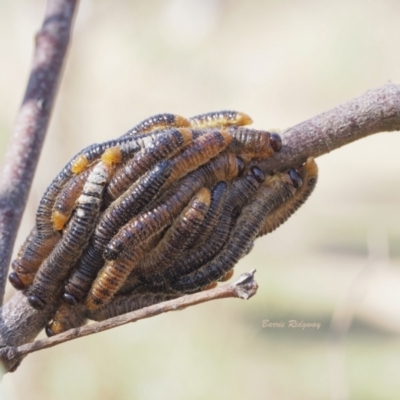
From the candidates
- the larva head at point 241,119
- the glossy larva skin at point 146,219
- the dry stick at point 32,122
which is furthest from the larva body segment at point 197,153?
the dry stick at point 32,122

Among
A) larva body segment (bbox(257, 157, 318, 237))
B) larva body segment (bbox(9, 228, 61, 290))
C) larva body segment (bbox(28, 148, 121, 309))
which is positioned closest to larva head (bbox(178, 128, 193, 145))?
larva body segment (bbox(28, 148, 121, 309))

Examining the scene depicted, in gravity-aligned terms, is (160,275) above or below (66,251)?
below

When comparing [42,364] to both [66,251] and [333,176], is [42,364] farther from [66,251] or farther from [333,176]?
[333,176]

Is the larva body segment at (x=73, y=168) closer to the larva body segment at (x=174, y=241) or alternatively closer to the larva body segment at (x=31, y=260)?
the larva body segment at (x=31, y=260)

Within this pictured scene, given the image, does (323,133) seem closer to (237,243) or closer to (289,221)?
(237,243)

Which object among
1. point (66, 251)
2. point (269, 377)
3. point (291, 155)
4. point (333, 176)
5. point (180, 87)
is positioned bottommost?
point (269, 377)

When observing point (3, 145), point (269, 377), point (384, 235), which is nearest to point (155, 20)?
point (3, 145)
